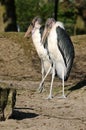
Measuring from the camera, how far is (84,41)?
2048 cm

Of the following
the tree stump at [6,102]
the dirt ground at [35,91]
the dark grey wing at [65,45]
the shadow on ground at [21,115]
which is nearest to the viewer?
the tree stump at [6,102]

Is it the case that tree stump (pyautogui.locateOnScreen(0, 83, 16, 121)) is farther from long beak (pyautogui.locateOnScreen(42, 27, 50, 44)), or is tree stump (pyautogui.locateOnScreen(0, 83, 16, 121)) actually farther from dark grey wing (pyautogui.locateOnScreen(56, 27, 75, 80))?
long beak (pyautogui.locateOnScreen(42, 27, 50, 44))

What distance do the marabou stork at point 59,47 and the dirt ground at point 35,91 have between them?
0.63 meters

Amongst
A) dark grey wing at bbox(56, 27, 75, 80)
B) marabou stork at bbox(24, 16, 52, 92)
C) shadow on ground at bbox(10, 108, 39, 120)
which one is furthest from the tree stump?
marabou stork at bbox(24, 16, 52, 92)

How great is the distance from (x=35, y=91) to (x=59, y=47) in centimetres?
144

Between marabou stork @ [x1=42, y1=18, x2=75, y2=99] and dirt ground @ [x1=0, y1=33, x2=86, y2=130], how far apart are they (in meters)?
0.63

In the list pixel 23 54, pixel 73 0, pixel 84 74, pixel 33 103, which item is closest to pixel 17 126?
pixel 33 103

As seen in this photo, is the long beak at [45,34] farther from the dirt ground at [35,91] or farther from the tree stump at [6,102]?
the tree stump at [6,102]

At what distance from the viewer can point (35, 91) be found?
14.2 m

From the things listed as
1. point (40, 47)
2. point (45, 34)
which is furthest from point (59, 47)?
point (40, 47)

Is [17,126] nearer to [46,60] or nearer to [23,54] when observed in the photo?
[46,60]

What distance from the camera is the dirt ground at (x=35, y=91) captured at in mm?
9766

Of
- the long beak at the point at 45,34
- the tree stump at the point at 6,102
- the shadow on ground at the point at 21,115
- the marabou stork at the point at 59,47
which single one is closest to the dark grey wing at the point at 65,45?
the marabou stork at the point at 59,47

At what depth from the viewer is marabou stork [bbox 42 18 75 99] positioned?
13.2m
